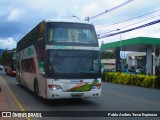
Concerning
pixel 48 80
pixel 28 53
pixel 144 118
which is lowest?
pixel 144 118

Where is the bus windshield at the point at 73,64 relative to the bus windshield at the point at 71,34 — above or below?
below

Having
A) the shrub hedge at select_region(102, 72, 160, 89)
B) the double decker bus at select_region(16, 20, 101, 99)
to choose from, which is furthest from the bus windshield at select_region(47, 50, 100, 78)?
the shrub hedge at select_region(102, 72, 160, 89)

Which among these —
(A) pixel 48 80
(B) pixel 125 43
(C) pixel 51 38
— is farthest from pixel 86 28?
(B) pixel 125 43

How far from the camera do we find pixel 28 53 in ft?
71.5

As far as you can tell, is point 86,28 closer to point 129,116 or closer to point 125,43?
point 129,116

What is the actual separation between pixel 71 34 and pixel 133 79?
777 inches

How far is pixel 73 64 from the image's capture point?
15461 millimetres

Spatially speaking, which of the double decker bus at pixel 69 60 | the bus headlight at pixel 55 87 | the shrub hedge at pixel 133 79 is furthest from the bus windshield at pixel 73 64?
the shrub hedge at pixel 133 79

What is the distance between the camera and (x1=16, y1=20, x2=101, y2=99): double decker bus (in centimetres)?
1525

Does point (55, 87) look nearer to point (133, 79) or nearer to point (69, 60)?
point (69, 60)

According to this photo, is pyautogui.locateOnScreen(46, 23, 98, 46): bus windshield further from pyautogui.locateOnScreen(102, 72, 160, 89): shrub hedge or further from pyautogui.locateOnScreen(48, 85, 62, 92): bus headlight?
pyautogui.locateOnScreen(102, 72, 160, 89): shrub hedge

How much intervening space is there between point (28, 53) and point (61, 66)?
22.6ft

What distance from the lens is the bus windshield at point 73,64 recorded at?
15.3m

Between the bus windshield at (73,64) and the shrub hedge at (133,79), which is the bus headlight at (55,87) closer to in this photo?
the bus windshield at (73,64)
